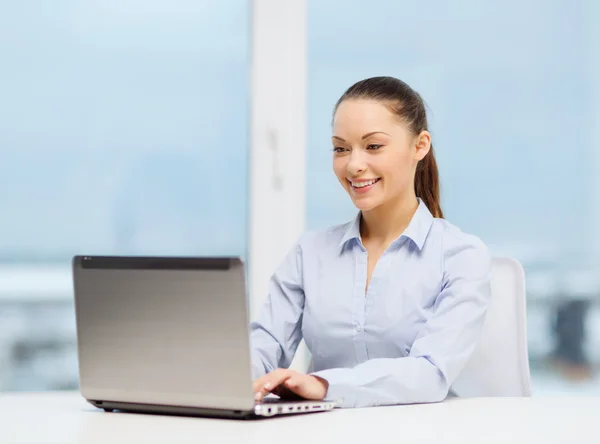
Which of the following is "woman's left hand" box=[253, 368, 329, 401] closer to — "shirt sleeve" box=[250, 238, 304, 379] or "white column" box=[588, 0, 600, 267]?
"shirt sleeve" box=[250, 238, 304, 379]

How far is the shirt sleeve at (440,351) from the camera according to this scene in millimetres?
1278

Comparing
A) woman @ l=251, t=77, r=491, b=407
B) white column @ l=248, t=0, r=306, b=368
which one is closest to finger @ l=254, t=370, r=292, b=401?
woman @ l=251, t=77, r=491, b=407

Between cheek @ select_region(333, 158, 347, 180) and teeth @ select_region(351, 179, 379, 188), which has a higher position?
cheek @ select_region(333, 158, 347, 180)

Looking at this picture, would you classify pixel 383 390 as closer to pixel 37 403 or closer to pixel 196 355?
pixel 196 355

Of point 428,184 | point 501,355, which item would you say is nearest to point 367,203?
point 428,184

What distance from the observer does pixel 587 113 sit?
2838mm

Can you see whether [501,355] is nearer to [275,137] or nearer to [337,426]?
[337,426]

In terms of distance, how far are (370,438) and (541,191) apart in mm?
2022

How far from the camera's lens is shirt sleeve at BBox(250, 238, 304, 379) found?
164cm

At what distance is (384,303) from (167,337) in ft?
1.99

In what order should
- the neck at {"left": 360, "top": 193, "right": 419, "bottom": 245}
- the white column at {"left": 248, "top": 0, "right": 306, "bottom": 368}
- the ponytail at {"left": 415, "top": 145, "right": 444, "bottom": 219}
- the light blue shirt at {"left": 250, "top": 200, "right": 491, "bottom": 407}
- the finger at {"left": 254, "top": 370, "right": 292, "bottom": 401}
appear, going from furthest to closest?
the white column at {"left": 248, "top": 0, "right": 306, "bottom": 368}
the ponytail at {"left": 415, "top": 145, "right": 444, "bottom": 219}
the neck at {"left": 360, "top": 193, "right": 419, "bottom": 245}
the light blue shirt at {"left": 250, "top": 200, "right": 491, "bottom": 407}
the finger at {"left": 254, "top": 370, "right": 292, "bottom": 401}

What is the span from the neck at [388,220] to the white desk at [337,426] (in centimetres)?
49

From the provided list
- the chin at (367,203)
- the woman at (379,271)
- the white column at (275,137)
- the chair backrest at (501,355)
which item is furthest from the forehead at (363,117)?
the white column at (275,137)

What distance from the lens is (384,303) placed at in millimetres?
1591
